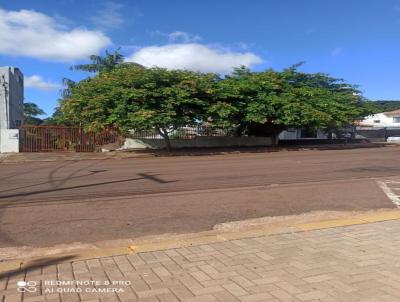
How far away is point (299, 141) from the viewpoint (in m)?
38.7

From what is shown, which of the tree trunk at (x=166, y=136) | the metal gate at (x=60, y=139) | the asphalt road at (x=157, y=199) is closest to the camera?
the asphalt road at (x=157, y=199)

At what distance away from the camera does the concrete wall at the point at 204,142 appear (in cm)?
3262

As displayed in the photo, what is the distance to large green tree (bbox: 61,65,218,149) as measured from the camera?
25188mm

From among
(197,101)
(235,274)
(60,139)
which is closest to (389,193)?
(235,274)

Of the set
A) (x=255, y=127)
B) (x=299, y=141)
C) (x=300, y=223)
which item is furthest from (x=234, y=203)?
(x=299, y=141)

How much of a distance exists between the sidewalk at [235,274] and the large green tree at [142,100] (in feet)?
62.2

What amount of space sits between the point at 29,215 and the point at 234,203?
13.1 ft

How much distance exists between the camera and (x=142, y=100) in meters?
25.5

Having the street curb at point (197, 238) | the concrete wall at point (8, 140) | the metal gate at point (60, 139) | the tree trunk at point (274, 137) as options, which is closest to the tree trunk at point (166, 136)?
the metal gate at point (60, 139)

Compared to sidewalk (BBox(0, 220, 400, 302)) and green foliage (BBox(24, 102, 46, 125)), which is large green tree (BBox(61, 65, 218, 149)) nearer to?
sidewalk (BBox(0, 220, 400, 302))

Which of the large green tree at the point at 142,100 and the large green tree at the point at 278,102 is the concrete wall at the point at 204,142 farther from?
the large green tree at the point at 142,100

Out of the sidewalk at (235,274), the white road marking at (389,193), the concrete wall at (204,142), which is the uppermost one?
the concrete wall at (204,142)

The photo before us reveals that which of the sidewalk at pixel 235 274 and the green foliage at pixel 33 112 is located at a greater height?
the green foliage at pixel 33 112

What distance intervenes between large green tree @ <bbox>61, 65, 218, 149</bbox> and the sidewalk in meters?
19.0
